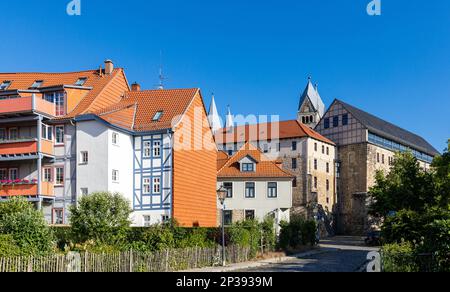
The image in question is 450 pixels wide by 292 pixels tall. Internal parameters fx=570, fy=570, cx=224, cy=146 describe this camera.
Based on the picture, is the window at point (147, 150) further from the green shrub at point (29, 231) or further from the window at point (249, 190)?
the green shrub at point (29, 231)

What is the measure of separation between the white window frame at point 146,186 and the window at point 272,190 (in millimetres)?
16474

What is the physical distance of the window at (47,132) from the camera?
3817 centimetres

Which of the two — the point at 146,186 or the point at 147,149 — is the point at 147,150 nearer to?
the point at 147,149

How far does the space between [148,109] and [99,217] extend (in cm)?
1545

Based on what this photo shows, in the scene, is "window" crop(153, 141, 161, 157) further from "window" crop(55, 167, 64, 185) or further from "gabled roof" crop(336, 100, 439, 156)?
"gabled roof" crop(336, 100, 439, 156)

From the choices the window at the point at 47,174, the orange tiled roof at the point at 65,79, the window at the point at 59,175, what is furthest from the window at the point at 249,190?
the window at the point at 47,174

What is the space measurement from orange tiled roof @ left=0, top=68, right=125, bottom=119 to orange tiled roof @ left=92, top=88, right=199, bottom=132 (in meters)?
1.70

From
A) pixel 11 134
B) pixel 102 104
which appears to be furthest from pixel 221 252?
pixel 11 134

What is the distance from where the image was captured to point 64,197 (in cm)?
3722

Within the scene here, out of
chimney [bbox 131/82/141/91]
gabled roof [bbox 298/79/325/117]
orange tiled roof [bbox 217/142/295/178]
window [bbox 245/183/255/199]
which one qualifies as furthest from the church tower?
chimney [bbox 131/82/141/91]

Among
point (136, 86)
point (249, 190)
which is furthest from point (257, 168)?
point (136, 86)
